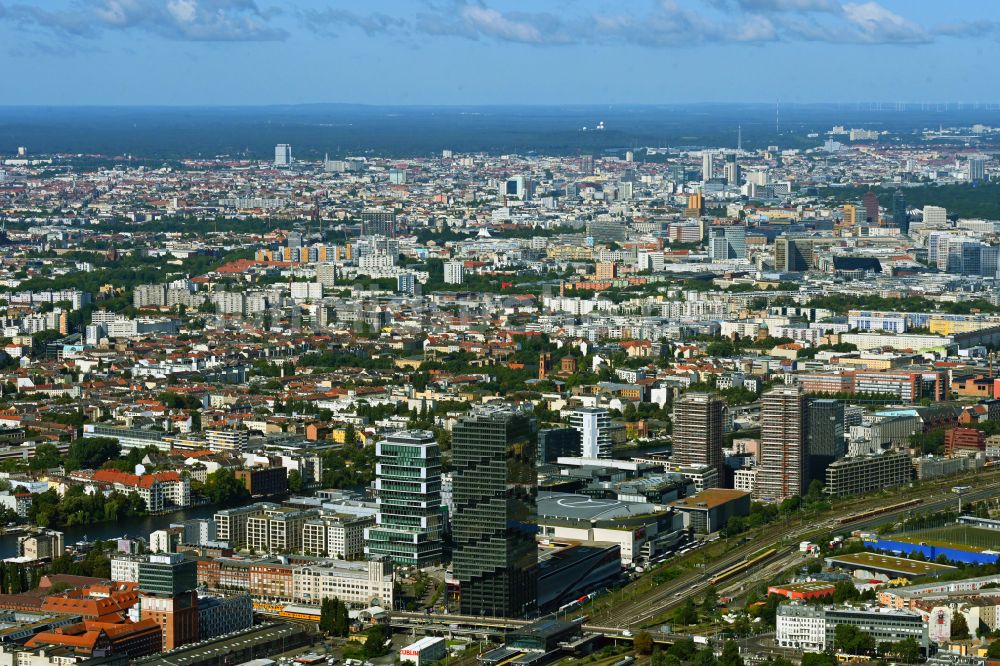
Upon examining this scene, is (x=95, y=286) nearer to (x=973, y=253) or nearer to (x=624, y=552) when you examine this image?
(x=973, y=253)

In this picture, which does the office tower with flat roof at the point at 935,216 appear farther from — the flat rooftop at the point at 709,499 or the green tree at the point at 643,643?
the green tree at the point at 643,643

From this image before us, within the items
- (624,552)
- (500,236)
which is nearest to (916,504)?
(624,552)

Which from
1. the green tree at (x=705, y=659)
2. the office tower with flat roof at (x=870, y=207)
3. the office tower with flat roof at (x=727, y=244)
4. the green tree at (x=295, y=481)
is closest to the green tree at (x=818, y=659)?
the green tree at (x=705, y=659)

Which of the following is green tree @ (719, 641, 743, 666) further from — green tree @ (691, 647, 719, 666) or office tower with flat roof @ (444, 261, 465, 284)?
office tower with flat roof @ (444, 261, 465, 284)

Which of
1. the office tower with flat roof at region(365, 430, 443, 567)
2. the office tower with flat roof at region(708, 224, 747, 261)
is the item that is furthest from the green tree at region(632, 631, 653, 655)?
the office tower with flat roof at region(708, 224, 747, 261)

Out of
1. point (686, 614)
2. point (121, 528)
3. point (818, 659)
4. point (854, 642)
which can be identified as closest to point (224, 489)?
point (121, 528)

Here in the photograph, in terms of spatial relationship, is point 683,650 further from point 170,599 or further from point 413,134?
point 413,134
